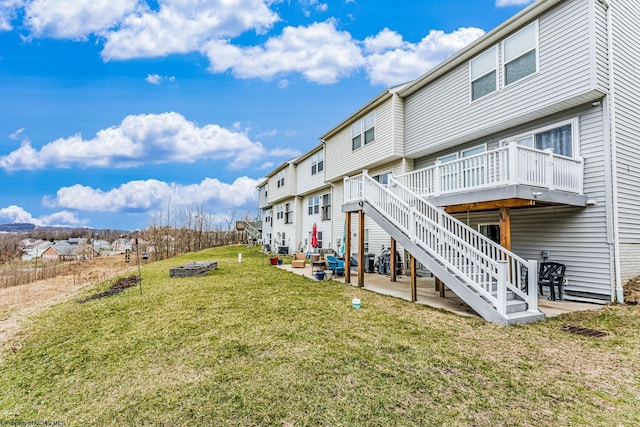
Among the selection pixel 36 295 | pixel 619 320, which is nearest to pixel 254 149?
pixel 36 295

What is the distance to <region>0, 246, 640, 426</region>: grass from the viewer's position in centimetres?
317

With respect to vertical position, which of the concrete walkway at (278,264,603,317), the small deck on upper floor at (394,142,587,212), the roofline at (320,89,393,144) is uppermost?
the roofline at (320,89,393,144)

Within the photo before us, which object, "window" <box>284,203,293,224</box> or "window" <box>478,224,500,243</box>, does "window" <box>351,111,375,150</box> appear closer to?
"window" <box>478,224,500,243</box>

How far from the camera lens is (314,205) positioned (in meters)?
21.8

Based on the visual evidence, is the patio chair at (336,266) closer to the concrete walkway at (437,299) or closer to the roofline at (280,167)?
the concrete walkway at (437,299)

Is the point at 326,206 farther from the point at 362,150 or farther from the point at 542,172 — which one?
the point at 542,172

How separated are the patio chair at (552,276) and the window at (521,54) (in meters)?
5.00

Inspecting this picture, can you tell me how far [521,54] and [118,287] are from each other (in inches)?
549

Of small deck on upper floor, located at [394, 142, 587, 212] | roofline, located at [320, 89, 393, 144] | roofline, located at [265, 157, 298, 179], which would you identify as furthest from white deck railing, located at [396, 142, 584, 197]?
roofline, located at [265, 157, 298, 179]

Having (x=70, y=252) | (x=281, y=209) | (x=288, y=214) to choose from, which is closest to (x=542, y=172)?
(x=288, y=214)

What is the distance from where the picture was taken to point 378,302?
25.6 ft

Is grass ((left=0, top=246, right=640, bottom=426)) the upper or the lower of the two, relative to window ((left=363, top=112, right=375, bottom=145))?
lower

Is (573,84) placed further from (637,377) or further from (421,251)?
(637,377)

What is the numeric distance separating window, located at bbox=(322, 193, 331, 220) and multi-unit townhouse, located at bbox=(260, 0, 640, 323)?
9080 millimetres
